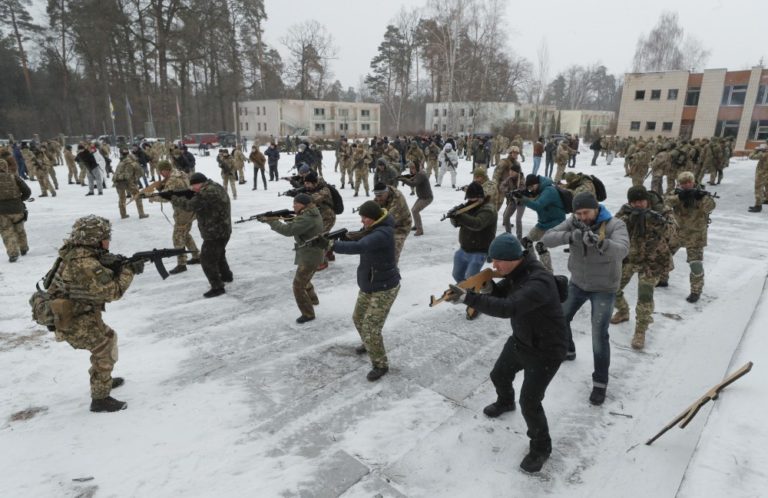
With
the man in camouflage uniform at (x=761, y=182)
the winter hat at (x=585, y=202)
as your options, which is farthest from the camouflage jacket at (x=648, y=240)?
the man in camouflage uniform at (x=761, y=182)

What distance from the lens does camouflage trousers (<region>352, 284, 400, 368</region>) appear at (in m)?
4.08

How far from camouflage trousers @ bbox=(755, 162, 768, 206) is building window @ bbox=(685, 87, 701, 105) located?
32.3 m

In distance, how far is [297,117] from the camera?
A: 54.1 metres

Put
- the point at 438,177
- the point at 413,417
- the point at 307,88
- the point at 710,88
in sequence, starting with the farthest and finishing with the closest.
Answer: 1. the point at 307,88
2. the point at 710,88
3. the point at 438,177
4. the point at 413,417

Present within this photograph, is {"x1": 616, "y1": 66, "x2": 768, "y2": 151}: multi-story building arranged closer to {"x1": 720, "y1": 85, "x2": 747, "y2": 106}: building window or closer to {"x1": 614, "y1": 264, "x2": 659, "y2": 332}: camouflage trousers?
{"x1": 720, "y1": 85, "x2": 747, "y2": 106}: building window

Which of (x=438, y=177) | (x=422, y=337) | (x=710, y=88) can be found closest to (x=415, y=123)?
(x=710, y=88)

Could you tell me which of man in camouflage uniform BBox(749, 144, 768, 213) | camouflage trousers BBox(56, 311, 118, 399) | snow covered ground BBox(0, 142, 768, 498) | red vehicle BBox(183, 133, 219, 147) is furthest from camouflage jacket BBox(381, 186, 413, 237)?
red vehicle BBox(183, 133, 219, 147)

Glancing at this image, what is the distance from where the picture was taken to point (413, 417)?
→ 12.1ft

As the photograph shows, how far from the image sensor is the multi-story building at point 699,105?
114ft

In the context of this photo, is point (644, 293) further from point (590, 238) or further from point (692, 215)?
point (692, 215)

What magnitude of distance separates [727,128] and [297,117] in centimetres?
4374

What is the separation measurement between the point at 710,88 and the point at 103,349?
153 ft

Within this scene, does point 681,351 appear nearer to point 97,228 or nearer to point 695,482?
point 695,482

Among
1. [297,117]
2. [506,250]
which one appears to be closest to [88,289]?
[506,250]
